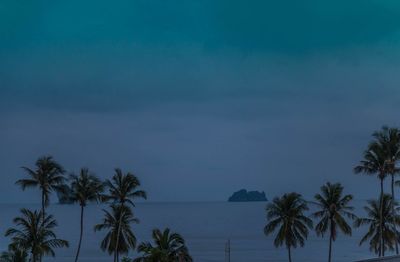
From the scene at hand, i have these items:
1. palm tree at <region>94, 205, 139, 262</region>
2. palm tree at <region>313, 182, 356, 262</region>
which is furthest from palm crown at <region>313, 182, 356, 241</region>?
palm tree at <region>94, 205, 139, 262</region>

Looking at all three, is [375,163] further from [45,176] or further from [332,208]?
[45,176]

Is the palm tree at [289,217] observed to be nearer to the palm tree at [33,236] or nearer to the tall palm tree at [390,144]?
the tall palm tree at [390,144]

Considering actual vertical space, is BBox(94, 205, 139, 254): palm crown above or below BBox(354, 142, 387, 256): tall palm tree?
below

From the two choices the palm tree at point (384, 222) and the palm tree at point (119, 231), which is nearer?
the palm tree at point (384, 222)

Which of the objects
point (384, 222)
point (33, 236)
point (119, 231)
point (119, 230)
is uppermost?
point (384, 222)

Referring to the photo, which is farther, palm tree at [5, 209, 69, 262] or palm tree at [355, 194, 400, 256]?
palm tree at [355, 194, 400, 256]

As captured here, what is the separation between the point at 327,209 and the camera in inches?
2638

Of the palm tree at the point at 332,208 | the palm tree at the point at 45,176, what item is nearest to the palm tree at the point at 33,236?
the palm tree at the point at 45,176

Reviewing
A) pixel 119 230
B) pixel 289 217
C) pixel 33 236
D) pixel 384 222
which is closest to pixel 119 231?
pixel 119 230

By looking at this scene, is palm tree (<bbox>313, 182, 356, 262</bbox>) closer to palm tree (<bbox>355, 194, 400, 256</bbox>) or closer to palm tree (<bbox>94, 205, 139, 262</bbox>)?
palm tree (<bbox>355, 194, 400, 256</bbox>)

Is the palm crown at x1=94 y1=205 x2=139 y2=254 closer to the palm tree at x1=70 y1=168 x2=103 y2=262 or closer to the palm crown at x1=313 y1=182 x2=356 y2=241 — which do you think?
the palm tree at x1=70 y1=168 x2=103 y2=262

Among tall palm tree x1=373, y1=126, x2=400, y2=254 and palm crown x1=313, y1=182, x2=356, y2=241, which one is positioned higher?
tall palm tree x1=373, y1=126, x2=400, y2=254

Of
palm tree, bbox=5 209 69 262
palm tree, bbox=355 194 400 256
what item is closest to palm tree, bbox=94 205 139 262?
palm tree, bbox=5 209 69 262

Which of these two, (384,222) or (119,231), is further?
(384,222)
